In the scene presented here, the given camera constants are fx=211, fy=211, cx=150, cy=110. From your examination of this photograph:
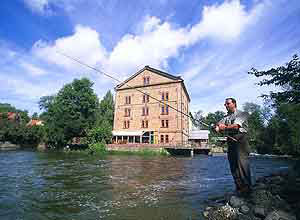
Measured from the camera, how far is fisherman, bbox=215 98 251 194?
4.56 meters

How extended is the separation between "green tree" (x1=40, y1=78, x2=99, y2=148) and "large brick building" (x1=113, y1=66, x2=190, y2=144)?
18.9ft

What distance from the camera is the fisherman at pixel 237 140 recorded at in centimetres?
456

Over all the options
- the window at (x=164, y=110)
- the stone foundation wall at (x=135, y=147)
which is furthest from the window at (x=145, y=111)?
the stone foundation wall at (x=135, y=147)

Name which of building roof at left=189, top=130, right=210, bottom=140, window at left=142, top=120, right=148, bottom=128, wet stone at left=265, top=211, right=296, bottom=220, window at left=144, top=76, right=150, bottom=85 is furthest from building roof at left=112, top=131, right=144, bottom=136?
wet stone at left=265, top=211, right=296, bottom=220

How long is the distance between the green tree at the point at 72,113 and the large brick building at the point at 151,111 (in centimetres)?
577

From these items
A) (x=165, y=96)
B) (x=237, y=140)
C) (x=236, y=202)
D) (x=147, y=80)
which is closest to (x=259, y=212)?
(x=236, y=202)

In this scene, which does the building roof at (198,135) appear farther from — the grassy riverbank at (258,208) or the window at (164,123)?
the grassy riverbank at (258,208)

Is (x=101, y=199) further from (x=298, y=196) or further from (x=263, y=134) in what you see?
(x=263, y=134)

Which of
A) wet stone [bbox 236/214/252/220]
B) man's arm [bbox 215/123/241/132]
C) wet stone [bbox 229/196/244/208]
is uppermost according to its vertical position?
man's arm [bbox 215/123/241/132]

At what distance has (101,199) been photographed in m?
6.48

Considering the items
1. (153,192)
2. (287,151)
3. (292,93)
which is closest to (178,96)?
(287,151)

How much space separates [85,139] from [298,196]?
119 feet

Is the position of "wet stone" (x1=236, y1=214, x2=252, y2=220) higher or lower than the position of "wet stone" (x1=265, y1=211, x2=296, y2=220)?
lower

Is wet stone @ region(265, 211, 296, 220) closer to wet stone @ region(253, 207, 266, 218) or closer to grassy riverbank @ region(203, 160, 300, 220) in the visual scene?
grassy riverbank @ region(203, 160, 300, 220)
